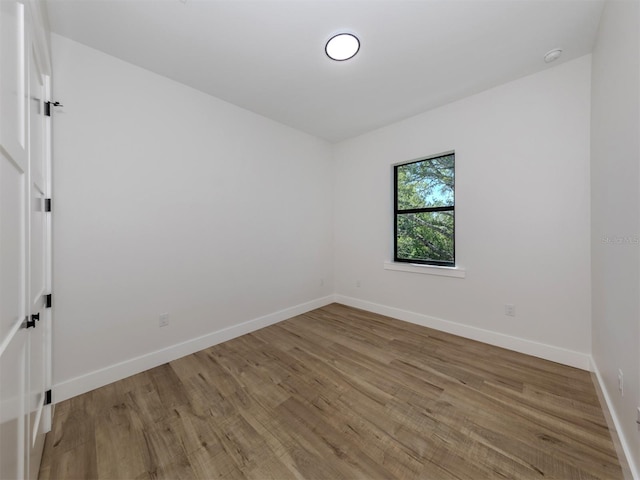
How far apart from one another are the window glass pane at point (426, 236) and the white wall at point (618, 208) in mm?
1233

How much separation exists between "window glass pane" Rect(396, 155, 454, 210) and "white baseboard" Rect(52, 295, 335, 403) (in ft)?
7.57

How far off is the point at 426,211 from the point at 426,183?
1.21ft

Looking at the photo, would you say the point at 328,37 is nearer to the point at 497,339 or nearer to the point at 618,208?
the point at 618,208

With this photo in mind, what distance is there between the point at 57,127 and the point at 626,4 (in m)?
3.56

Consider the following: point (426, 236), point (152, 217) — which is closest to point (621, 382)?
point (426, 236)

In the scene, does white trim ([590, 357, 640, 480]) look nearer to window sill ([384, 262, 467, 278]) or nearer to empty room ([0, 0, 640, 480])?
empty room ([0, 0, 640, 480])

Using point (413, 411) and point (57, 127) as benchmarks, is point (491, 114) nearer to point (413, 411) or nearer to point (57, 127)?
point (413, 411)

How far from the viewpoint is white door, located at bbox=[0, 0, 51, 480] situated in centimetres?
79

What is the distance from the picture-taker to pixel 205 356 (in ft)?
7.89

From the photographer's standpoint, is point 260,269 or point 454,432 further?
point 260,269

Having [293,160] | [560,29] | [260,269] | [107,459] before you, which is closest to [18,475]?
[107,459]

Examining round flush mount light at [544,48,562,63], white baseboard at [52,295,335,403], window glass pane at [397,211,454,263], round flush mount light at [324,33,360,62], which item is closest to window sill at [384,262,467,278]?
window glass pane at [397,211,454,263]

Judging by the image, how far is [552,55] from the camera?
6.72 ft

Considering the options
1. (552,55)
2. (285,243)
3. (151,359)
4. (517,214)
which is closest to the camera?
(552,55)
